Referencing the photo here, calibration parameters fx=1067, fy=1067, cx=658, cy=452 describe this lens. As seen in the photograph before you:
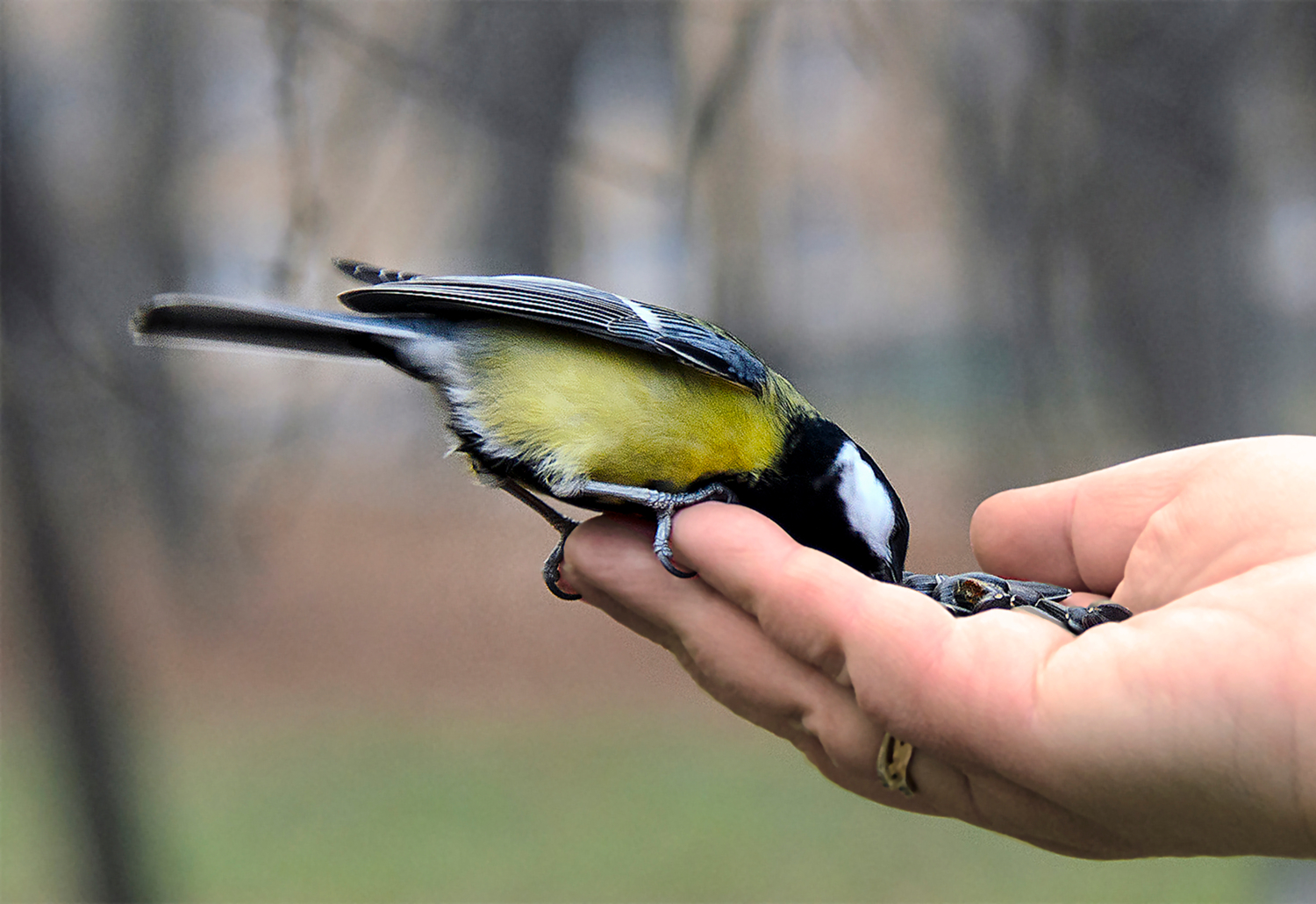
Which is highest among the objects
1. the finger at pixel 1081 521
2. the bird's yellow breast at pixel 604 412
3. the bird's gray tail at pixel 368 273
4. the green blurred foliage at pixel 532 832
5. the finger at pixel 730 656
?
the bird's gray tail at pixel 368 273

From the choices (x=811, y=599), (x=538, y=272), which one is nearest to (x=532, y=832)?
(x=538, y=272)

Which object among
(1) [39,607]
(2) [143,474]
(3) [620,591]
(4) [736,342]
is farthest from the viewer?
(2) [143,474]

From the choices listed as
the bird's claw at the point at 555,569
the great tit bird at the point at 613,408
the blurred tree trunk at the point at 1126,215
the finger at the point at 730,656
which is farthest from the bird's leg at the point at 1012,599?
the blurred tree trunk at the point at 1126,215

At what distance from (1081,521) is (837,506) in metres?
0.51

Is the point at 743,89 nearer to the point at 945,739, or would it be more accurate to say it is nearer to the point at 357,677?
the point at 945,739

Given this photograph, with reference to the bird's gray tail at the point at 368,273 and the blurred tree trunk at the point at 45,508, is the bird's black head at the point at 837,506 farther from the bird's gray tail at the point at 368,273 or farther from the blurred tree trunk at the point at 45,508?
the blurred tree trunk at the point at 45,508

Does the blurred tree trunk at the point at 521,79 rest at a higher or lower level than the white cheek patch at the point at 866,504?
higher

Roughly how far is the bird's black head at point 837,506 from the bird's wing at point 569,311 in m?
0.16

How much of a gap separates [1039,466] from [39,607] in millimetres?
2717

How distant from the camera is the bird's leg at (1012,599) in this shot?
1.56m

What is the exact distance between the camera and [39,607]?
7.68 feet

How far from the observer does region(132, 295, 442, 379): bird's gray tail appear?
5.09ft

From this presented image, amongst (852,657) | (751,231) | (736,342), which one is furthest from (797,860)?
(852,657)

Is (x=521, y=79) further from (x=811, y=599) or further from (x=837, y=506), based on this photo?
(x=811, y=599)
